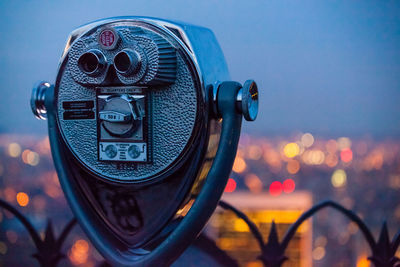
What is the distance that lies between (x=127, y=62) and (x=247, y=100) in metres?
0.24

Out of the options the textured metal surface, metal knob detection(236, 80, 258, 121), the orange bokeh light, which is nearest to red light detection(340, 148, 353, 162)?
metal knob detection(236, 80, 258, 121)

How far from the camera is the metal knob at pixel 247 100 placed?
874 mm

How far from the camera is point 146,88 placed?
34.9 inches

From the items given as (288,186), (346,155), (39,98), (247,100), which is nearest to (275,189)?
(288,186)

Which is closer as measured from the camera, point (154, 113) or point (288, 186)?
point (154, 113)

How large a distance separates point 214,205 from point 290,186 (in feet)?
2.05

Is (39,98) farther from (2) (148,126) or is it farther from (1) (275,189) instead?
(1) (275,189)

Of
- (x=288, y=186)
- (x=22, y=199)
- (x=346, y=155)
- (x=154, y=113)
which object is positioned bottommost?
(x=22, y=199)

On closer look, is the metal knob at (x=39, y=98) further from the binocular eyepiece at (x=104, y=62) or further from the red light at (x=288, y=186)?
the red light at (x=288, y=186)

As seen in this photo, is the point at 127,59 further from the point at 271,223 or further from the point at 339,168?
the point at 339,168

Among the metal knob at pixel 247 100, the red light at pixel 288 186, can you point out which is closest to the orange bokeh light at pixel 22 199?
the red light at pixel 288 186

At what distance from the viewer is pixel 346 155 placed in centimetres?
139

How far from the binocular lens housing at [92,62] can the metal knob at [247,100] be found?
0.27m

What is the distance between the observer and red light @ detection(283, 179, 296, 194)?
4.81 ft
